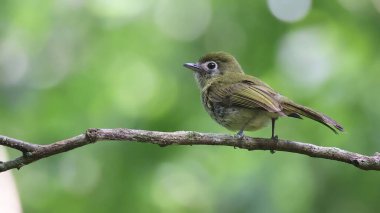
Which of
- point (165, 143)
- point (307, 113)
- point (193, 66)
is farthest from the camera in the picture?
point (193, 66)

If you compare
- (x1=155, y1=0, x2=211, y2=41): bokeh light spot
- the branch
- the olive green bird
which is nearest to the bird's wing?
the olive green bird

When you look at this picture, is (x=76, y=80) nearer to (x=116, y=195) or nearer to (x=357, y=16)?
(x=116, y=195)

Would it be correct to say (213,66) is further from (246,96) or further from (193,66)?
(246,96)

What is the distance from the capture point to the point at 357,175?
582 centimetres

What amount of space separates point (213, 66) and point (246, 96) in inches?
48.5

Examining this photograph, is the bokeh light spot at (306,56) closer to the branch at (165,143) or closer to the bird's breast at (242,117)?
the bird's breast at (242,117)

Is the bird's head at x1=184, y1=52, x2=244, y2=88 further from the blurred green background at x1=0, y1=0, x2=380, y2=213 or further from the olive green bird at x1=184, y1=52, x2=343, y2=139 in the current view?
the blurred green background at x1=0, y1=0, x2=380, y2=213

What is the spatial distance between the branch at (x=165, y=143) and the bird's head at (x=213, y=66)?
1906mm

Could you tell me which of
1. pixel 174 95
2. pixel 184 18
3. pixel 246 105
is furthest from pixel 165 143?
pixel 184 18

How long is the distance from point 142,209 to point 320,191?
65.9 inches

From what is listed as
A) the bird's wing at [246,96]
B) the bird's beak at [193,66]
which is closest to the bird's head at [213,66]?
the bird's beak at [193,66]

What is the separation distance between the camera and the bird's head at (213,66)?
5434 mm

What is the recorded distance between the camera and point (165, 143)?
3064 millimetres

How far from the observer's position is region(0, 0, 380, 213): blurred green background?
5.71m
